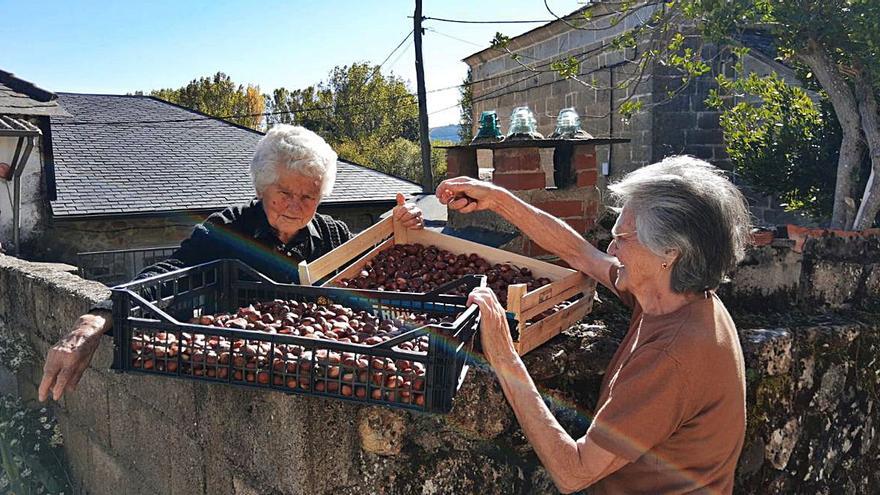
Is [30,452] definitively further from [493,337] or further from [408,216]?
[493,337]

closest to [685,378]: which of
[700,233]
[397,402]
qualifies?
[700,233]

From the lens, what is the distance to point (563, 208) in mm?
3670

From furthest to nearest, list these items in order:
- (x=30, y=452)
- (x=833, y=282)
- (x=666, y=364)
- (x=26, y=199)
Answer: (x=26, y=199) < (x=30, y=452) < (x=833, y=282) < (x=666, y=364)

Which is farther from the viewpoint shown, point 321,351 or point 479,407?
point 479,407

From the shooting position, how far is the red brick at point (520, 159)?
3523mm

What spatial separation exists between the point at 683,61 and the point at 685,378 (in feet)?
14.2

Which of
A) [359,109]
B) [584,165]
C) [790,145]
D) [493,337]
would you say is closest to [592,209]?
[584,165]

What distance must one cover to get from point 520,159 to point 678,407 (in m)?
2.08

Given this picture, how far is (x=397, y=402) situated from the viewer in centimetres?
160

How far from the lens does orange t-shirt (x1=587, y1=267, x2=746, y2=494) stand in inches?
63.0

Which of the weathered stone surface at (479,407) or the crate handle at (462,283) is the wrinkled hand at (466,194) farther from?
the weathered stone surface at (479,407)

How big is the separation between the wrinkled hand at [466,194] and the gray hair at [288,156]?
1.66ft

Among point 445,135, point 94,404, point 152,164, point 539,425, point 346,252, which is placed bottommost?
point 94,404

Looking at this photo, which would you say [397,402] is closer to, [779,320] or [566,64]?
[779,320]
